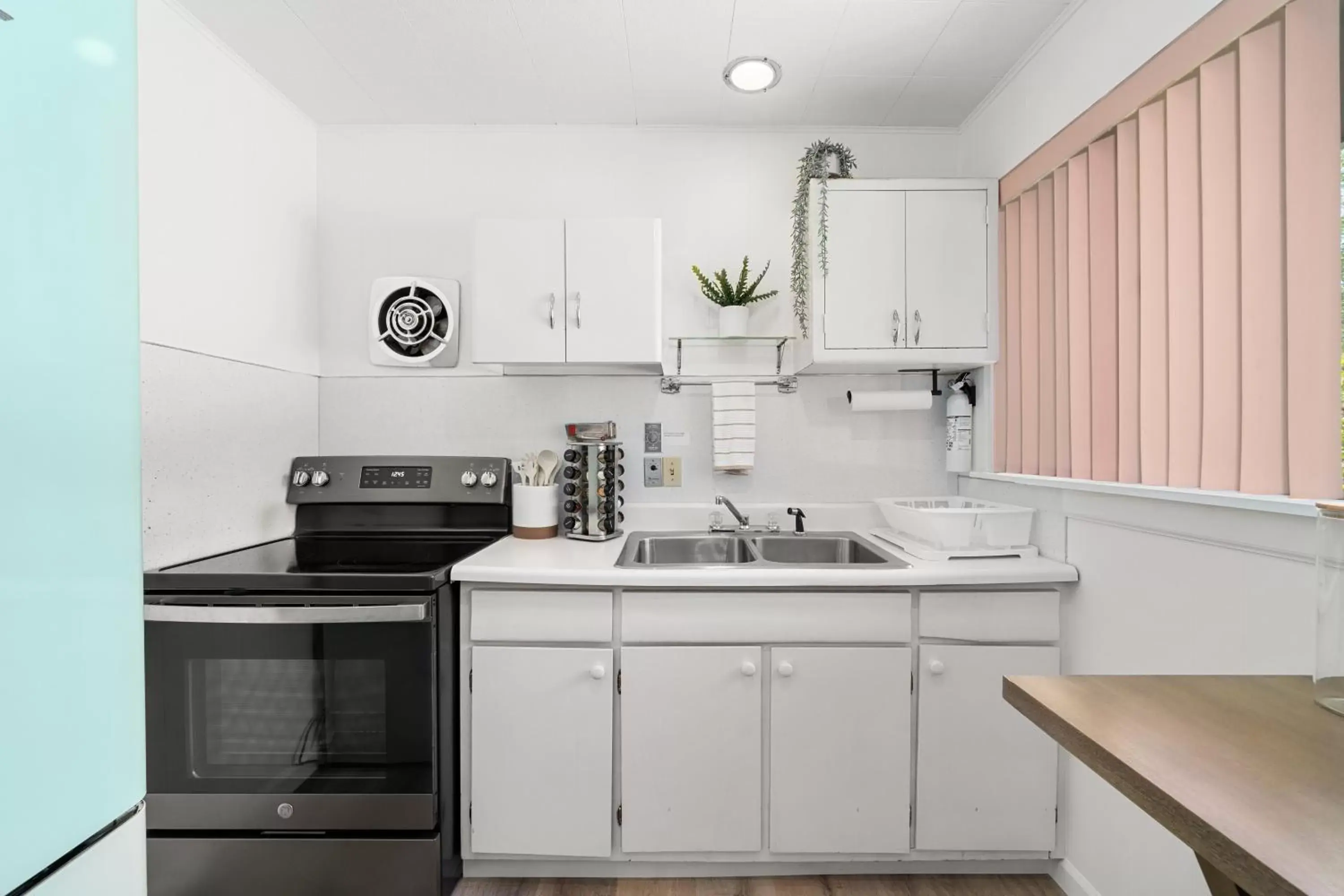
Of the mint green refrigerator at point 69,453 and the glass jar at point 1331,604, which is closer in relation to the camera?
the mint green refrigerator at point 69,453

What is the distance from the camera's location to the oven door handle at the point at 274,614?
1.57 metres

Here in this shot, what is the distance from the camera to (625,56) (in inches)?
77.4

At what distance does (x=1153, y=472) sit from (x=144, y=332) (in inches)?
101

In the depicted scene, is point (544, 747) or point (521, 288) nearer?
point (544, 747)

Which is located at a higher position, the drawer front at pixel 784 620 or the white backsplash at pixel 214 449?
the white backsplash at pixel 214 449

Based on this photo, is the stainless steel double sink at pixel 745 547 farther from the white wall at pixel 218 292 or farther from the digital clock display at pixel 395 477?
the white wall at pixel 218 292

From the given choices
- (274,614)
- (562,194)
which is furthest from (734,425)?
(274,614)

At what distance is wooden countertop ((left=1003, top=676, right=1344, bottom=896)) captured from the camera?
0.52 metres

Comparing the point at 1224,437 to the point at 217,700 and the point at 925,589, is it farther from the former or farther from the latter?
the point at 217,700

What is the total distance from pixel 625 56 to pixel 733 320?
899 millimetres

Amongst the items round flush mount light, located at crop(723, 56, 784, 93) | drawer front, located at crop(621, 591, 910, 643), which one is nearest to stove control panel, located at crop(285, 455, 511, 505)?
drawer front, located at crop(621, 591, 910, 643)

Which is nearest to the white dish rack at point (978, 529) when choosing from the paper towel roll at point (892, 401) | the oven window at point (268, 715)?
the paper towel roll at point (892, 401)

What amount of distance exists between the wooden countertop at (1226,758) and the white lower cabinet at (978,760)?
0.92m

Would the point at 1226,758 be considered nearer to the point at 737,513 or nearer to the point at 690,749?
the point at 690,749
